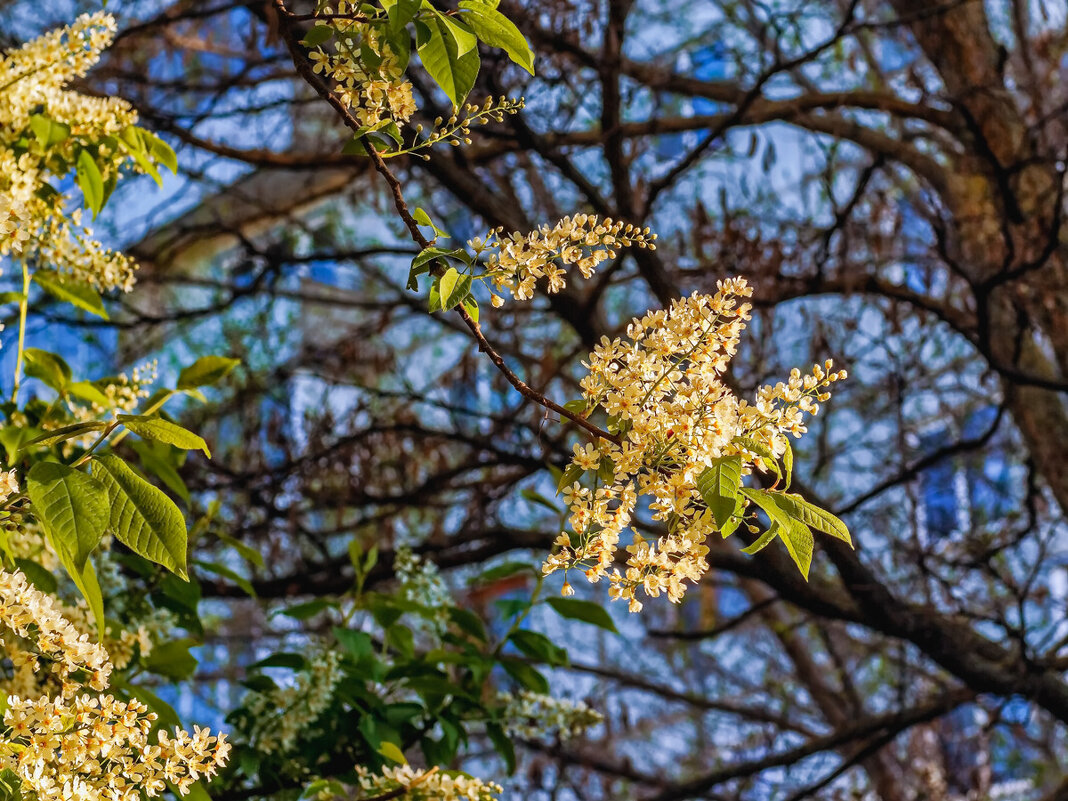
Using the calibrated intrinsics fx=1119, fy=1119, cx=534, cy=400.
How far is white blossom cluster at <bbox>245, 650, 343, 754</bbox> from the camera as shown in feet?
4.27

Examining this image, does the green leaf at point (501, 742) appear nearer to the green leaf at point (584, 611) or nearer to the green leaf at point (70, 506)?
the green leaf at point (584, 611)

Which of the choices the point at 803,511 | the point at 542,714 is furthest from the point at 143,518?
the point at 542,714

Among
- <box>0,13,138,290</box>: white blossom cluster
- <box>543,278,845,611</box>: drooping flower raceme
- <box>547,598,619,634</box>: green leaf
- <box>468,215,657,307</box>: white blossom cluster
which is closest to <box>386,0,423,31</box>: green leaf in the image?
<box>468,215,657,307</box>: white blossom cluster

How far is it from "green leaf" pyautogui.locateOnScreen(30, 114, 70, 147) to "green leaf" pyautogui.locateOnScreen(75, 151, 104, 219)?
0.12ft

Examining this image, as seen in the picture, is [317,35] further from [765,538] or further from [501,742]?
[501,742]

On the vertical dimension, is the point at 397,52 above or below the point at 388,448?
below

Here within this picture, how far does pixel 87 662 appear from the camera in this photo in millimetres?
815

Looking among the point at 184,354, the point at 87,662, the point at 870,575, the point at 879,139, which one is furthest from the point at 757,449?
the point at 184,354

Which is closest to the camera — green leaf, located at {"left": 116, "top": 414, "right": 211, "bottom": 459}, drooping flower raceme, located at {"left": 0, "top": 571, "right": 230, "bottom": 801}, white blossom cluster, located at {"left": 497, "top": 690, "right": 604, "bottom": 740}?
drooping flower raceme, located at {"left": 0, "top": 571, "right": 230, "bottom": 801}

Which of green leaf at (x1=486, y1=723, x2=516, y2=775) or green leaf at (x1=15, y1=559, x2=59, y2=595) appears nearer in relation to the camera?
green leaf at (x1=15, y1=559, x2=59, y2=595)

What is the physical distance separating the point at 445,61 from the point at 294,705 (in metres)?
0.82

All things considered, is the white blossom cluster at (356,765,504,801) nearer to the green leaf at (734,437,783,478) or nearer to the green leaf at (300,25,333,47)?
the green leaf at (734,437,783,478)

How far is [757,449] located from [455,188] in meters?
1.30

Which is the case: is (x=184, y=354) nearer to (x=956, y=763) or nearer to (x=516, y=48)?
(x=956, y=763)
